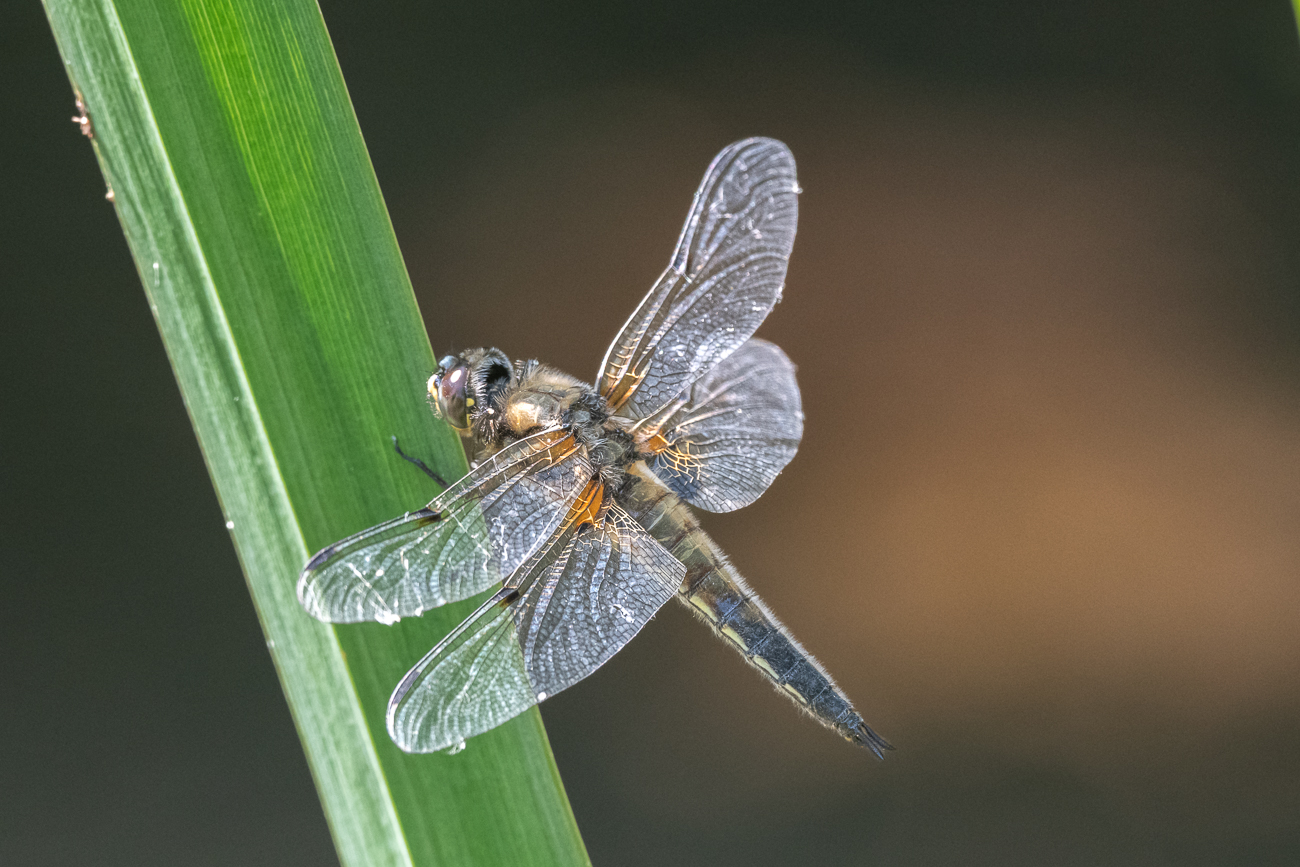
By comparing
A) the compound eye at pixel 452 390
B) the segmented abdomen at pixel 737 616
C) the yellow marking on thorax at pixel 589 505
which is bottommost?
the segmented abdomen at pixel 737 616

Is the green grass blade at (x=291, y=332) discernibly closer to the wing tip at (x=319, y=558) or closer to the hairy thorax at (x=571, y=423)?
the wing tip at (x=319, y=558)

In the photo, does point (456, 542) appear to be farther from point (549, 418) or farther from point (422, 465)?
point (549, 418)

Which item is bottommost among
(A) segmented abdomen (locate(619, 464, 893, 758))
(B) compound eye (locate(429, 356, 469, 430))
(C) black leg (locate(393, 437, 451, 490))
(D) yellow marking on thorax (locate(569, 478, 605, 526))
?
(A) segmented abdomen (locate(619, 464, 893, 758))

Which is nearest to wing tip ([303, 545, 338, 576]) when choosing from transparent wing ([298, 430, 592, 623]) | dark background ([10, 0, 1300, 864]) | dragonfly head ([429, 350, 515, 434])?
transparent wing ([298, 430, 592, 623])

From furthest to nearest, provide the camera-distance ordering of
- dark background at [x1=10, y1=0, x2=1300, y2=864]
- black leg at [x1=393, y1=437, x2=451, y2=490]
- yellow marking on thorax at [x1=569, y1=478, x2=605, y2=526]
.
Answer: dark background at [x1=10, y1=0, x2=1300, y2=864]
yellow marking on thorax at [x1=569, y1=478, x2=605, y2=526]
black leg at [x1=393, y1=437, x2=451, y2=490]

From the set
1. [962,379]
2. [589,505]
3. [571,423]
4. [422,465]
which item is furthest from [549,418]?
[962,379]

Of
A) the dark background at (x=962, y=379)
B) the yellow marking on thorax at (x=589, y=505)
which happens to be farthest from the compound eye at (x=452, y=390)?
the dark background at (x=962, y=379)

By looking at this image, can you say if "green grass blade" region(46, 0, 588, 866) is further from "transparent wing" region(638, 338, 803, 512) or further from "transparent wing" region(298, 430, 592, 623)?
"transparent wing" region(638, 338, 803, 512)

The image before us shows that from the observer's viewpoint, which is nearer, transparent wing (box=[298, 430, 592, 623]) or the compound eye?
transparent wing (box=[298, 430, 592, 623])
